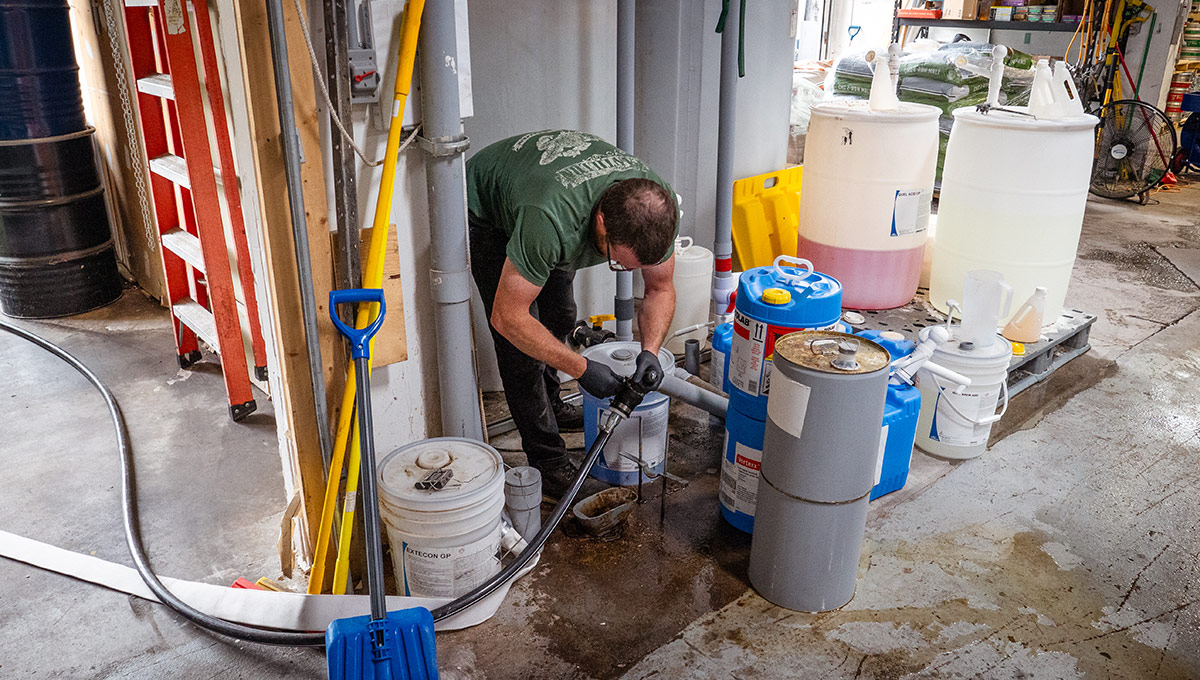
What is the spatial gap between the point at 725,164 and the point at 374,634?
8.00ft

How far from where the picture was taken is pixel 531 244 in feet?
7.08

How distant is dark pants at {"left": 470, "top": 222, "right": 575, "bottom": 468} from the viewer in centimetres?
261

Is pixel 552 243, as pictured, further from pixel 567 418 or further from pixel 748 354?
pixel 567 418

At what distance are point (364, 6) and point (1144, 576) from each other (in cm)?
253

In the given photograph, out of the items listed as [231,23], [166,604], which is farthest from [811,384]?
[166,604]

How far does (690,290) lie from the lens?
11.4ft

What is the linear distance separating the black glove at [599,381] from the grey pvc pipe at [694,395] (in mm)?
238

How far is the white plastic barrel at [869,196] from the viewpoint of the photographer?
346cm

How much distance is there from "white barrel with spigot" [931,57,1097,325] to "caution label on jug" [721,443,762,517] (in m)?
1.67

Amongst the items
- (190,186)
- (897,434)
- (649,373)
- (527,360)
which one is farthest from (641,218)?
(190,186)

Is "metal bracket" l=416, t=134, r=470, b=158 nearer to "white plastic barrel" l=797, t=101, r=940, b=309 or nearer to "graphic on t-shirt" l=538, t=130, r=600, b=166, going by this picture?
"graphic on t-shirt" l=538, t=130, r=600, b=166

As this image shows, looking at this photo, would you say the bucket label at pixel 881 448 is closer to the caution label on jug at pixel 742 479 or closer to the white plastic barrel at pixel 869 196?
the caution label on jug at pixel 742 479

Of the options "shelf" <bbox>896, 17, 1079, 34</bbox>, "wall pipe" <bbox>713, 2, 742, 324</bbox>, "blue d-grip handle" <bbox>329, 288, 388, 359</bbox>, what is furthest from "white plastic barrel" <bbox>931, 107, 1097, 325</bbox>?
"shelf" <bbox>896, 17, 1079, 34</bbox>

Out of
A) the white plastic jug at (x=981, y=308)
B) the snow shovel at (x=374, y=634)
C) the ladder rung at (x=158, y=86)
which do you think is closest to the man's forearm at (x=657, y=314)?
the snow shovel at (x=374, y=634)
